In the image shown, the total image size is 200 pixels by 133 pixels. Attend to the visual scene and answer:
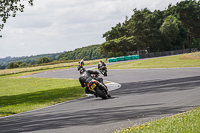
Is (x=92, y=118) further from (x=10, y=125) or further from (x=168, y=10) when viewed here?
(x=168, y=10)

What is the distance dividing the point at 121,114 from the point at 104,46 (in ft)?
242

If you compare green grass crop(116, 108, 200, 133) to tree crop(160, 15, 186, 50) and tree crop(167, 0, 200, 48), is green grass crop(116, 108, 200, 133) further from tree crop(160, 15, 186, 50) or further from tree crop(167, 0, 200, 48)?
tree crop(167, 0, 200, 48)

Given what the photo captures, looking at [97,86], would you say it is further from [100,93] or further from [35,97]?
[35,97]

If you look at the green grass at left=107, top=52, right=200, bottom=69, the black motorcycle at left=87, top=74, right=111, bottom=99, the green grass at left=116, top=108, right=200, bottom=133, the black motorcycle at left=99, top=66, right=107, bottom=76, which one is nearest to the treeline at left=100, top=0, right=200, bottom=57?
the green grass at left=107, top=52, right=200, bottom=69

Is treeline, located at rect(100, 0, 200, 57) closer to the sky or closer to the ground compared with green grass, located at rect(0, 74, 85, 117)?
closer to the sky

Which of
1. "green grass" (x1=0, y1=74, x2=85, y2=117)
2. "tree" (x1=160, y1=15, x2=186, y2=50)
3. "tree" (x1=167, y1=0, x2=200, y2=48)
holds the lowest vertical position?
"green grass" (x1=0, y1=74, x2=85, y2=117)

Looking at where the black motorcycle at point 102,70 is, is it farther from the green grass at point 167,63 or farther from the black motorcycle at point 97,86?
the black motorcycle at point 97,86

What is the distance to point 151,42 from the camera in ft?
285

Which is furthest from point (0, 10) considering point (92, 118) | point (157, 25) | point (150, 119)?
point (157, 25)

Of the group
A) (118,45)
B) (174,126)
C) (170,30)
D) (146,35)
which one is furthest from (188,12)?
(174,126)

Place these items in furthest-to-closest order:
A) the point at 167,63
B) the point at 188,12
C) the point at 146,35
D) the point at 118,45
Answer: the point at 188,12 < the point at 146,35 < the point at 118,45 < the point at 167,63

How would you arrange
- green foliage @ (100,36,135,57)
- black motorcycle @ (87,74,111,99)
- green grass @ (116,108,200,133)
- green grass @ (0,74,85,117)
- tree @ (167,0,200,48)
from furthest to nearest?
tree @ (167,0,200,48), green foliage @ (100,36,135,57), green grass @ (0,74,85,117), black motorcycle @ (87,74,111,99), green grass @ (116,108,200,133)

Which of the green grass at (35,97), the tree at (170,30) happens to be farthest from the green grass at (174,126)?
the tree at (170,30)

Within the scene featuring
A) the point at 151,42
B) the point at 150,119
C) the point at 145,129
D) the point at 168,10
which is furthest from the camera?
the point at 168,10
